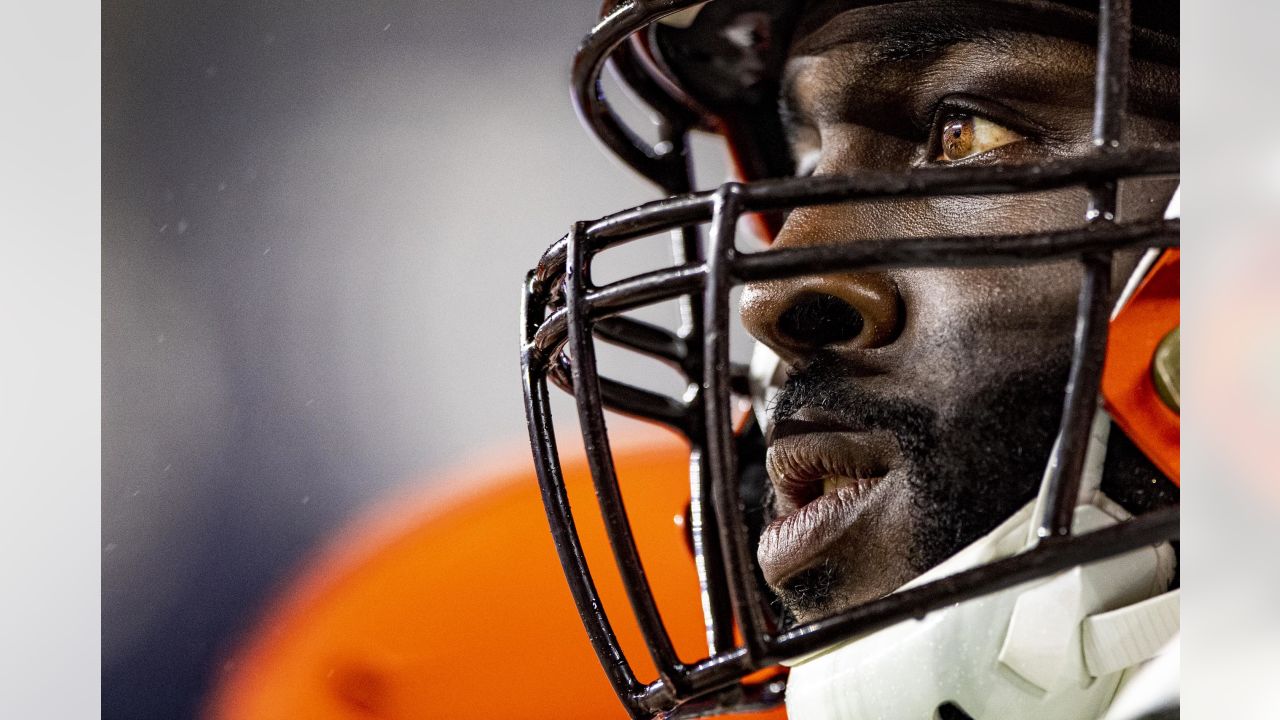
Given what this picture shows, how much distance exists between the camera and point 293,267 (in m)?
0.97

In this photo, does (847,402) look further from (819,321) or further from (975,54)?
(975,54)

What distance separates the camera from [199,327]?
994 millimetres

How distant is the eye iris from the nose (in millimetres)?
83

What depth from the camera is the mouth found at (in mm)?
669

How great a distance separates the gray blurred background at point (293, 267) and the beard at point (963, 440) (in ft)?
1.09

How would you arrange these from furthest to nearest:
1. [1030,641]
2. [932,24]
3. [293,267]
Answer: [293,267]
[932,24]
[1030,641]

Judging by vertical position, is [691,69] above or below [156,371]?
above
